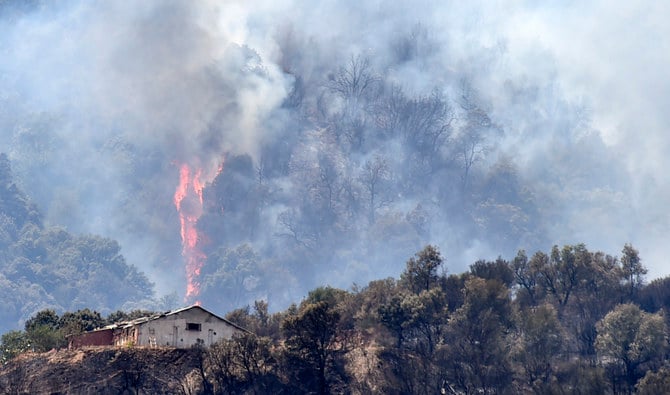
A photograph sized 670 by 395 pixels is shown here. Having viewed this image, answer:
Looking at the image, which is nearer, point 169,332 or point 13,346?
point 169,332

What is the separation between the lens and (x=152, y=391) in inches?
4338

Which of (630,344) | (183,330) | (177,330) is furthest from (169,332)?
(630,344)

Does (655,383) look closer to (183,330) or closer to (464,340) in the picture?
(464,340)

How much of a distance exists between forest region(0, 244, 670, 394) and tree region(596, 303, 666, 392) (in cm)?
16

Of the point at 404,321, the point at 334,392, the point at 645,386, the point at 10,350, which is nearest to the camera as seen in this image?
the point at 645,386

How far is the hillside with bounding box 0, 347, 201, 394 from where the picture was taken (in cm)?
10912

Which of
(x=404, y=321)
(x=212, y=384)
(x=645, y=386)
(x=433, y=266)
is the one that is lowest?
(x=645, y=386)

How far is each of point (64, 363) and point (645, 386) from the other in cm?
7912

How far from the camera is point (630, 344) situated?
385 feet

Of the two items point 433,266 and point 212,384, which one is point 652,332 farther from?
point 212,384

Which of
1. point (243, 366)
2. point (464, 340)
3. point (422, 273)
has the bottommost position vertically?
point (243, 366)

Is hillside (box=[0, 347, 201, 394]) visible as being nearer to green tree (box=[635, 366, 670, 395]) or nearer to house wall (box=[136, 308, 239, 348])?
house wall (box=[136, 308, 239, 348])

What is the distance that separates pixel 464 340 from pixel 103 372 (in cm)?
5351

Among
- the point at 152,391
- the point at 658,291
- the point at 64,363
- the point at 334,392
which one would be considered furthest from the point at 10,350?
the point at 658,291
